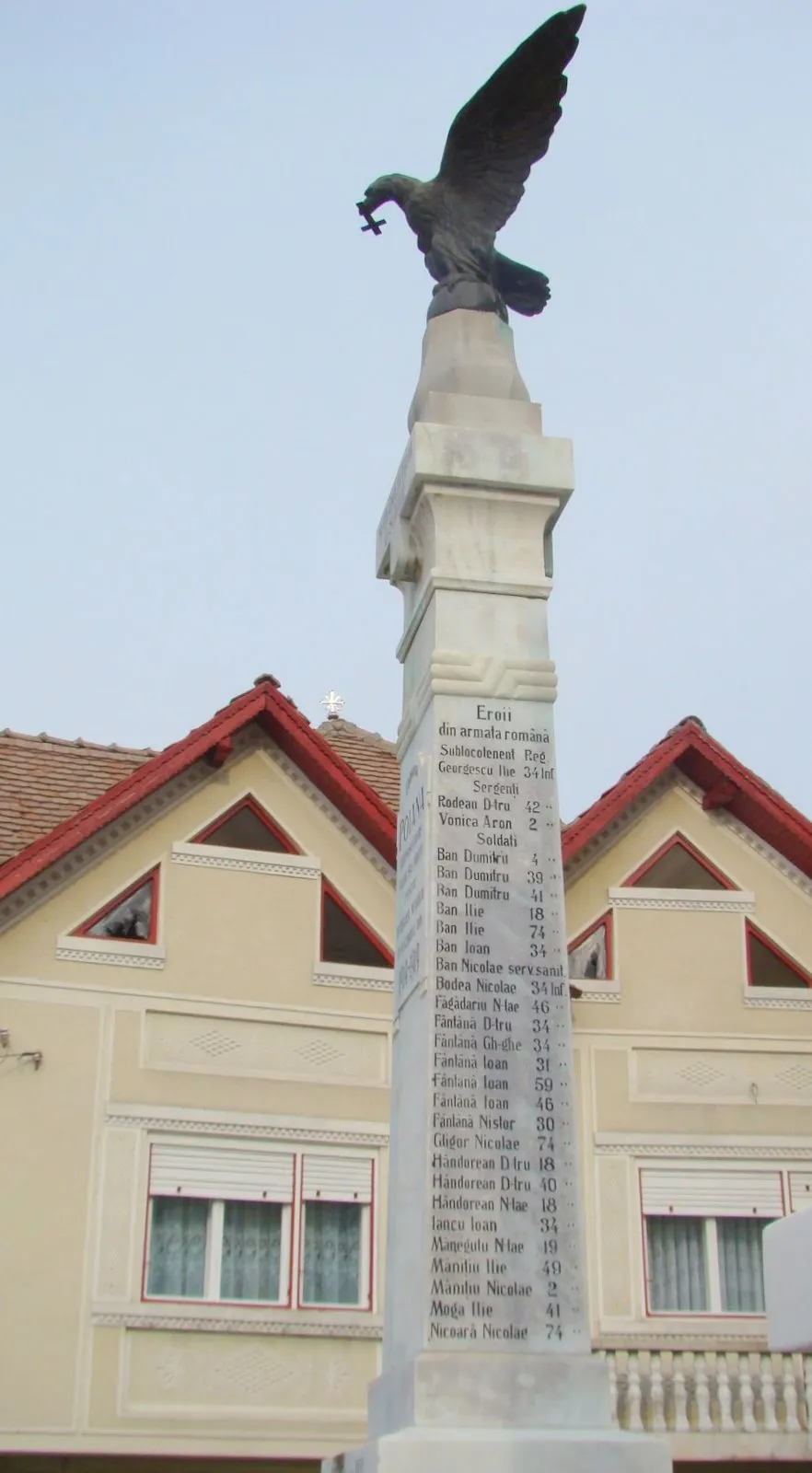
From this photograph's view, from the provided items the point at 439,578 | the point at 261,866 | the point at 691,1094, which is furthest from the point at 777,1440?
the point at 439,578

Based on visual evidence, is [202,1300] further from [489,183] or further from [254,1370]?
[489,183]

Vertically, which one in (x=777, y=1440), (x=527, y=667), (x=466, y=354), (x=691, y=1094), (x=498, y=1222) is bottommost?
(x=777, y=1440)

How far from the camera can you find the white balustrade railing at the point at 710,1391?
566 inches

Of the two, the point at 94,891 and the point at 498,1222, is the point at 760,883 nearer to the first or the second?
the point at 94,891

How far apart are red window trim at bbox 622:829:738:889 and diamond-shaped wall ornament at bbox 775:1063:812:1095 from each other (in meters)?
1.93

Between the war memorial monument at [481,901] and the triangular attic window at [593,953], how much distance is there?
8.14m

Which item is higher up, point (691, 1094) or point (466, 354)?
point (466, 354)

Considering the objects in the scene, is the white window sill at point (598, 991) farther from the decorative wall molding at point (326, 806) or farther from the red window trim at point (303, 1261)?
the red window trim at point (303, 1261)

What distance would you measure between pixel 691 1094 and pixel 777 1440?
3.53 m

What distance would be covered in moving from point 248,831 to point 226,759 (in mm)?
765

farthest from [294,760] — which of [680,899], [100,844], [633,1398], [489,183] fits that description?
[489,183]

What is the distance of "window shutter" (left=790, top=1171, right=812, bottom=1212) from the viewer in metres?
17.1

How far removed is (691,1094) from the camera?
1748cm

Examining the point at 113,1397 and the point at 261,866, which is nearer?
the point at 113,1397
